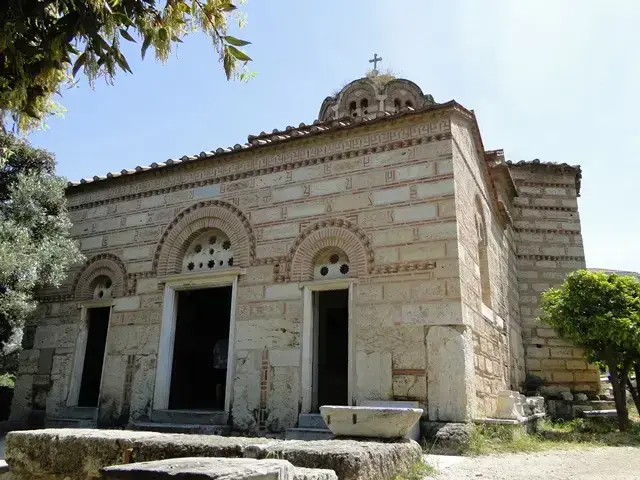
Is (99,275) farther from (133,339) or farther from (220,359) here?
(220,359)

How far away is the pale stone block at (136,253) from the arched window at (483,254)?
629 centimetres

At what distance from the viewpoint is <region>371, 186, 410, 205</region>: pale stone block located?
27.5 ft

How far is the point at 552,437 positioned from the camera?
8539 millimetres

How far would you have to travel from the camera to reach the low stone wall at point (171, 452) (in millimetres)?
4273

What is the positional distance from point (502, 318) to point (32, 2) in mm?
9700

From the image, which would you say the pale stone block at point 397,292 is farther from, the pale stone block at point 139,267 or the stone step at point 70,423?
the stone step at point 70,423

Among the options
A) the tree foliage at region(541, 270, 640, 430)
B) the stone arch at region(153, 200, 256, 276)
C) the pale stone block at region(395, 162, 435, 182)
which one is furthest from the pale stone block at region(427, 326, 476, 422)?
the stone arch at region(153, 200, 256, 276)

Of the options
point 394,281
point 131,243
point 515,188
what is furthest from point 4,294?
point 515,188

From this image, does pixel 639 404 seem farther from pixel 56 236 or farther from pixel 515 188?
pixel 56 236

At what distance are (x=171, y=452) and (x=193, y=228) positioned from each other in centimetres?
592

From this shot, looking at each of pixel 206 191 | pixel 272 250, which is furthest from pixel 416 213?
pixel 206 191

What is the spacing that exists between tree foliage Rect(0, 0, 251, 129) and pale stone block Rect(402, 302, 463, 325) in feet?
15.4

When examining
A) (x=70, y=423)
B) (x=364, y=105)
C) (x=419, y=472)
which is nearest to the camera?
(x=419, y=472)

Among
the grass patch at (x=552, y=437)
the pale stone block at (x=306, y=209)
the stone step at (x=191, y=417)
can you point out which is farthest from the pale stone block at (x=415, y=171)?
the stone step at (x=191, y=417)
